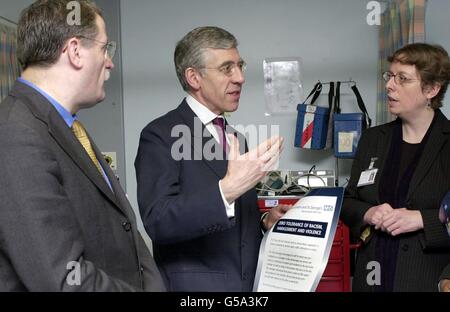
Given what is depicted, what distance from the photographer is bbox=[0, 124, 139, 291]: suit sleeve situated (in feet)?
2.62

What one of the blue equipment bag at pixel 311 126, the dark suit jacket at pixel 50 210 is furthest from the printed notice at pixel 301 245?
the blue equipment bag at pixel 311 126

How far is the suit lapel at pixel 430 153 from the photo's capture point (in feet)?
5.17

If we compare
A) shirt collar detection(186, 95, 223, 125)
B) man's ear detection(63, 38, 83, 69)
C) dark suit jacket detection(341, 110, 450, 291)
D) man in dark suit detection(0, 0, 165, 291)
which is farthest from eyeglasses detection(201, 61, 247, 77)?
dark suit jacket detection(341, 110, 450, 291)

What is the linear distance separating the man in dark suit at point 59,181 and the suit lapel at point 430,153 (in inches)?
37.0

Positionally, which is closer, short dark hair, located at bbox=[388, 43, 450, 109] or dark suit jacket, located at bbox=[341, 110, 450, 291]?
dark suit jacket, located at bbox=[341, 110, 450, 291]

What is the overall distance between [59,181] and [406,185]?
118 centimetres

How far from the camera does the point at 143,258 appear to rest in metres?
1.15

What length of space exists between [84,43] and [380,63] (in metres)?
2.93

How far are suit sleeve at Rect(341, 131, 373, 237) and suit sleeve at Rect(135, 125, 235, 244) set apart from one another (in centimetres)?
60

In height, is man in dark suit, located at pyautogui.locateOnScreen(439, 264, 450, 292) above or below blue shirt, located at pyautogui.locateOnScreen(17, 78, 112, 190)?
below

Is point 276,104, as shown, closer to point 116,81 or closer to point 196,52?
point 116,81

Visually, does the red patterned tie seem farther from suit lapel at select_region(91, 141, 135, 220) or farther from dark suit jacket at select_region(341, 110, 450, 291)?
dark suit jacket at select_region(341, 110, 450, 291)
